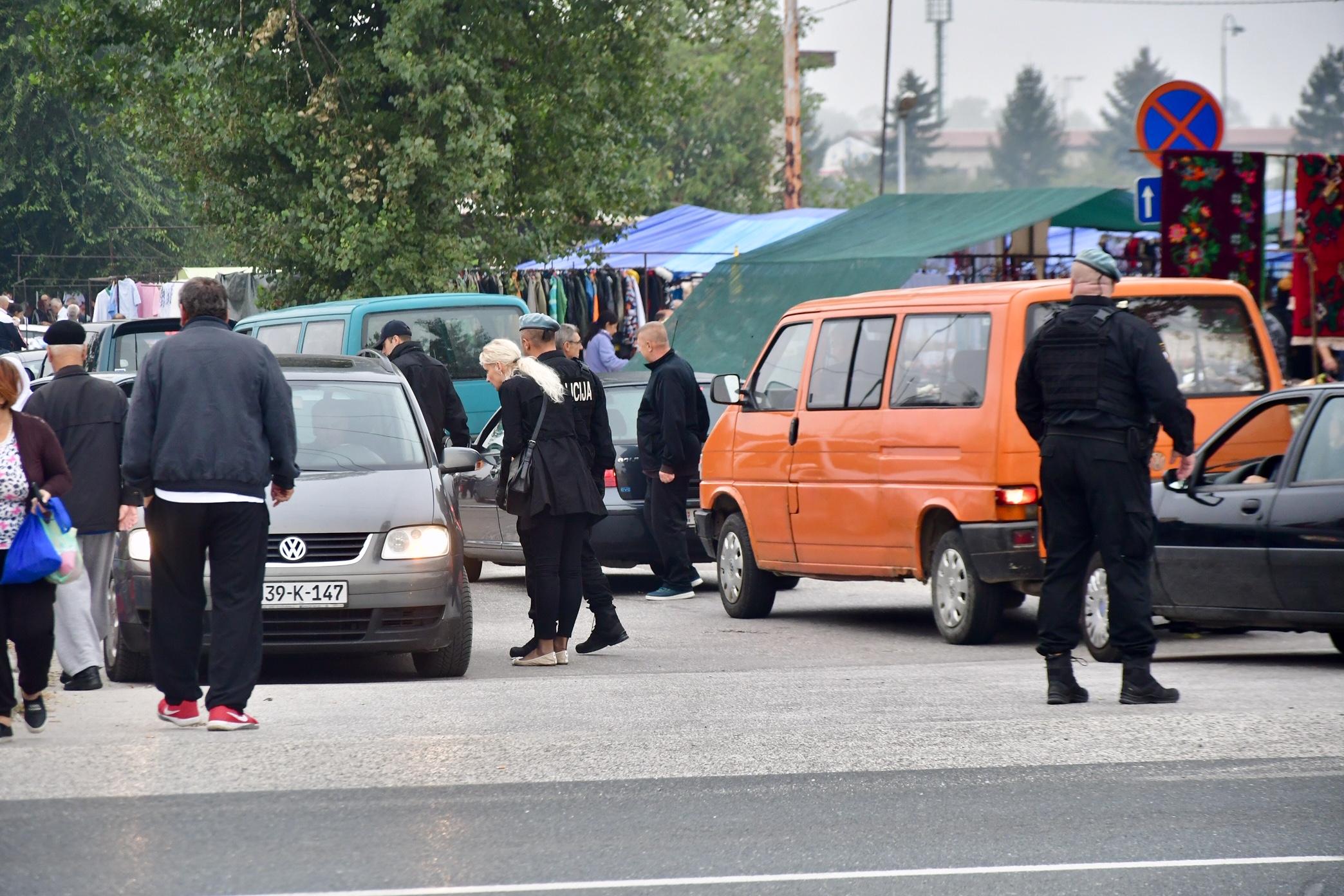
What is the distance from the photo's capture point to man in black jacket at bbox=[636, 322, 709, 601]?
1330cm

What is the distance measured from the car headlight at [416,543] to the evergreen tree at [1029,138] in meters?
165

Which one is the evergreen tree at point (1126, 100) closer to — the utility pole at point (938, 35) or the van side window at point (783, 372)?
the utility pole at point (938, 35)

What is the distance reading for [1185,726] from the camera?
7.39 metres

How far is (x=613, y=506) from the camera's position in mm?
14008

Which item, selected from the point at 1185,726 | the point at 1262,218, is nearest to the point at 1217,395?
the point at 1262,218

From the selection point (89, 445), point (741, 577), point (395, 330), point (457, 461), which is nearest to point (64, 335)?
point (89, 445)

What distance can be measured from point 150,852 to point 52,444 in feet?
9.13

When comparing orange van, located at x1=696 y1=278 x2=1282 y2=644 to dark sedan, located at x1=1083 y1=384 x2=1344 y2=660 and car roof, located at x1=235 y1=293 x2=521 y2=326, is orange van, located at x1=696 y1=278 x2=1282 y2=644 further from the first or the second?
car roof, located at x1=235 y1=293 x2=521 y2=326

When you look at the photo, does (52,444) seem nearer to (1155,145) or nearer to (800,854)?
(800,854)

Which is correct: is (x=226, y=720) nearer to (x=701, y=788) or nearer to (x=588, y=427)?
(x=701, y=788)

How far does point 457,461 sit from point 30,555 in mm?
3056

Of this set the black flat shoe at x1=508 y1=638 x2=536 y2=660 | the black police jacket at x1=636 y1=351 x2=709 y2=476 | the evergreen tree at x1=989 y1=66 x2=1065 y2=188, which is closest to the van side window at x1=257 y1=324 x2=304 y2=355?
the black police jacket at x1=636 y1=351 x2=709 y2=476

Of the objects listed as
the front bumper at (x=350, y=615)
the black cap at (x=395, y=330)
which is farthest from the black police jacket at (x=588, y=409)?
the black cap at (x=395, y=330)

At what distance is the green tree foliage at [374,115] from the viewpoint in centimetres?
2297
